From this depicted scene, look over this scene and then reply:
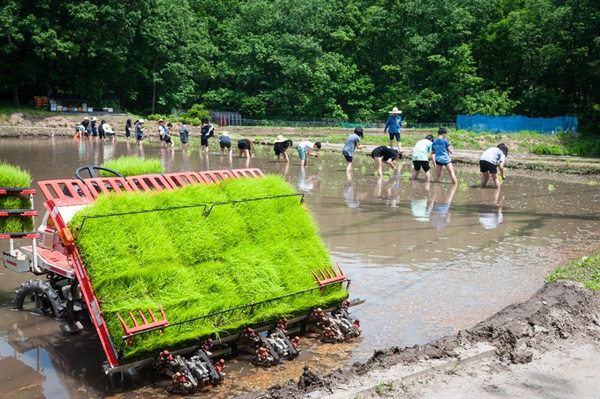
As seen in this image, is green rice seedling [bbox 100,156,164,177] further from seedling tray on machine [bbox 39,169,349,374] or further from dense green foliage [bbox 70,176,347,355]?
dense green foliage [bbox 70,176,347,355]

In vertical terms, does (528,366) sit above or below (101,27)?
below

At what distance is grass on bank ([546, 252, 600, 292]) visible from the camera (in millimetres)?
8617

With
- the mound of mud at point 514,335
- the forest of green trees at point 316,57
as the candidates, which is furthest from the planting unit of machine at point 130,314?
the forest of green trees at point 316,57

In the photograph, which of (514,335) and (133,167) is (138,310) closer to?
(133,167)

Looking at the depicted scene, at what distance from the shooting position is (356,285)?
362 inches

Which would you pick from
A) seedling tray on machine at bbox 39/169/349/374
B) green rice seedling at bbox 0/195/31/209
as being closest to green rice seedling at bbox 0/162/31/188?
green rice seedling at bbox 0/195/31/209

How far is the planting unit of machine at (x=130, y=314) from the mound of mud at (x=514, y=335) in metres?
0.79

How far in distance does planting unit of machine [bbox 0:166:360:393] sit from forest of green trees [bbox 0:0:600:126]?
163ft

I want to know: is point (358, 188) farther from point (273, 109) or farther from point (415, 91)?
point (273, 109)

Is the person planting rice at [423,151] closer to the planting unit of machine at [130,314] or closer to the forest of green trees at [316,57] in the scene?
the planting unit of machine at [130,314]

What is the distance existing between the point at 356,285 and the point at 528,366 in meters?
3.37

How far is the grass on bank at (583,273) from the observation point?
28.3 feet

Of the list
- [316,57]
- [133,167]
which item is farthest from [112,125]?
[133,167]

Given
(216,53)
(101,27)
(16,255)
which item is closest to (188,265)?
(16,255)
